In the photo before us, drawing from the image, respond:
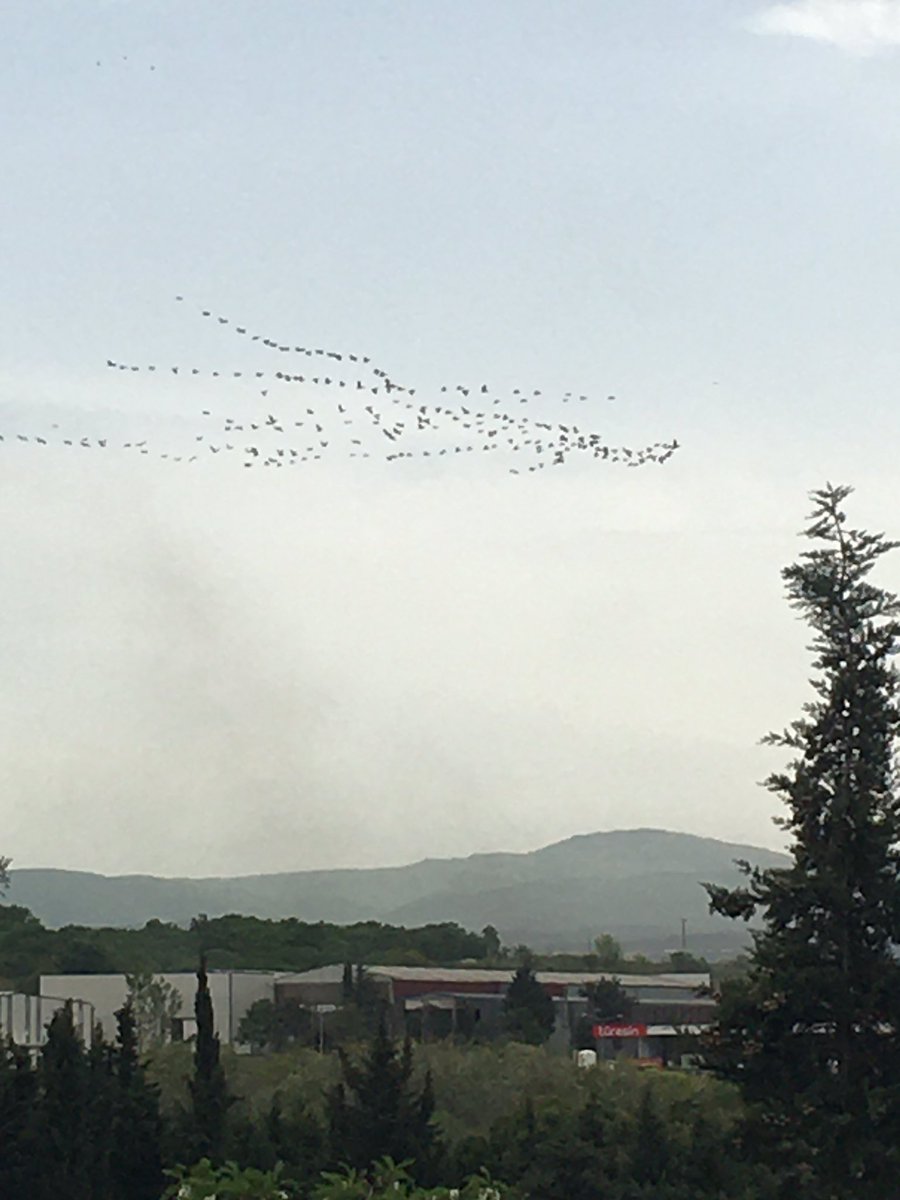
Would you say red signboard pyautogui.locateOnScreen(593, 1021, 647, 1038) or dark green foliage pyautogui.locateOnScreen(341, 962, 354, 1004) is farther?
red signboard pyautogui.locateOnScreen(593, 1021, 647, 1038)

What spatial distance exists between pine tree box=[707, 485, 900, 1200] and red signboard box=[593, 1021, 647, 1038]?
67.7 m

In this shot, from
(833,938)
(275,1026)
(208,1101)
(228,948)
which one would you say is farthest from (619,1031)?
(833,938)

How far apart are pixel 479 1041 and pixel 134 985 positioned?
17.5 meters

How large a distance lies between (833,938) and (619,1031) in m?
68.7

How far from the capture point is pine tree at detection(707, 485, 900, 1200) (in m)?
28.8

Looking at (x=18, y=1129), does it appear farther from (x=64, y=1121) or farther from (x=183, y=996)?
(x=183, y=996)

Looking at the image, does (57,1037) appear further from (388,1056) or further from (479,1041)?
(479,1041)

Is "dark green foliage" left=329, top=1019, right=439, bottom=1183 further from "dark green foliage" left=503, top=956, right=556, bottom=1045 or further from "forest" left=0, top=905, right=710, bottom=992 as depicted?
"forest" left=0, top=905, right=710, bottom=992

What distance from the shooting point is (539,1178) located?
41.1 metres

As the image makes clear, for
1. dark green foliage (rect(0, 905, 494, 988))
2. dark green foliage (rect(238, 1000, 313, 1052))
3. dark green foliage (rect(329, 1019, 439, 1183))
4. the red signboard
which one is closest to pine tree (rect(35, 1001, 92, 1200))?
dark green foliage (rect(329, 1019, 439, 1183))

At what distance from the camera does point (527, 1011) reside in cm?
9712

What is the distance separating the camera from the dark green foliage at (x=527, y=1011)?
93.9 metres

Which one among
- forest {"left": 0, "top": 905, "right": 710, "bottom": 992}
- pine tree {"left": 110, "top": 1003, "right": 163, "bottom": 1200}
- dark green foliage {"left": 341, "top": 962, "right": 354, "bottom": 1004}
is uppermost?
forest {"left": 0, "top": 905, "right": 710, "bottom": 992}

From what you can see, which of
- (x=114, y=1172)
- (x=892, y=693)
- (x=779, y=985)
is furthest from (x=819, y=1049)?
(x=114, y=1172)
